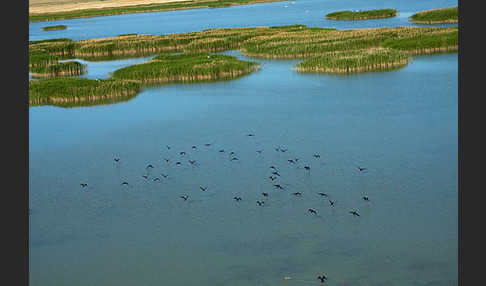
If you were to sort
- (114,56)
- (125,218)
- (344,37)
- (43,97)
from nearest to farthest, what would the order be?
1. (125,218)
2. (43,97)
3. (344,37)
4. (114,56)

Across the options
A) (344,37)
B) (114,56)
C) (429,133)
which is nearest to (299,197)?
(429,133)

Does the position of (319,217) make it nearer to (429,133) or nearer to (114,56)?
(429,133)

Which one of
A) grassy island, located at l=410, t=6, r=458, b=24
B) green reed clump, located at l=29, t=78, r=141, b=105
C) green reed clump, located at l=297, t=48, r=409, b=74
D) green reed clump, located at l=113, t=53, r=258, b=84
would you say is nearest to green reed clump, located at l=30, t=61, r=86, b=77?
green reed clump, located at l=113, t=53, r=258, b=84

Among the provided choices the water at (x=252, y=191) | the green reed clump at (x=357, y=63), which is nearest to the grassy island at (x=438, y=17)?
the green reed clump at (x=357, y=63)

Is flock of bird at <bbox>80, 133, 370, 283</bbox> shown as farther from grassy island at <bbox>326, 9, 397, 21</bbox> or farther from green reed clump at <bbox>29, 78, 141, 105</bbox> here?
grassy island at <bbox>326, 9, 397, 21</bbox>

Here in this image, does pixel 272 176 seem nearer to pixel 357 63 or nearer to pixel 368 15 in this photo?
→ pixel 357 63

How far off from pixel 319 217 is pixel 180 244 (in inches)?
172

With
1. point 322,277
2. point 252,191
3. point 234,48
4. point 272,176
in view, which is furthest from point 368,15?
point 322,277

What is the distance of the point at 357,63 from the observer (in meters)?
40.3

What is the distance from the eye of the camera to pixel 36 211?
2061 cm

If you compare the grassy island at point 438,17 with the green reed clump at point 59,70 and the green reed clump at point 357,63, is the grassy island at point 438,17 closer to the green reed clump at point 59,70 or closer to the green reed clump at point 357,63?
the green reed clump at point 357,63

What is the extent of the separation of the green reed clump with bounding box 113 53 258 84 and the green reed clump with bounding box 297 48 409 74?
4.86 metres

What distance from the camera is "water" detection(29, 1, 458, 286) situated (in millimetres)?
15578

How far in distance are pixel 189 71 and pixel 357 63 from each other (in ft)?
40.7
